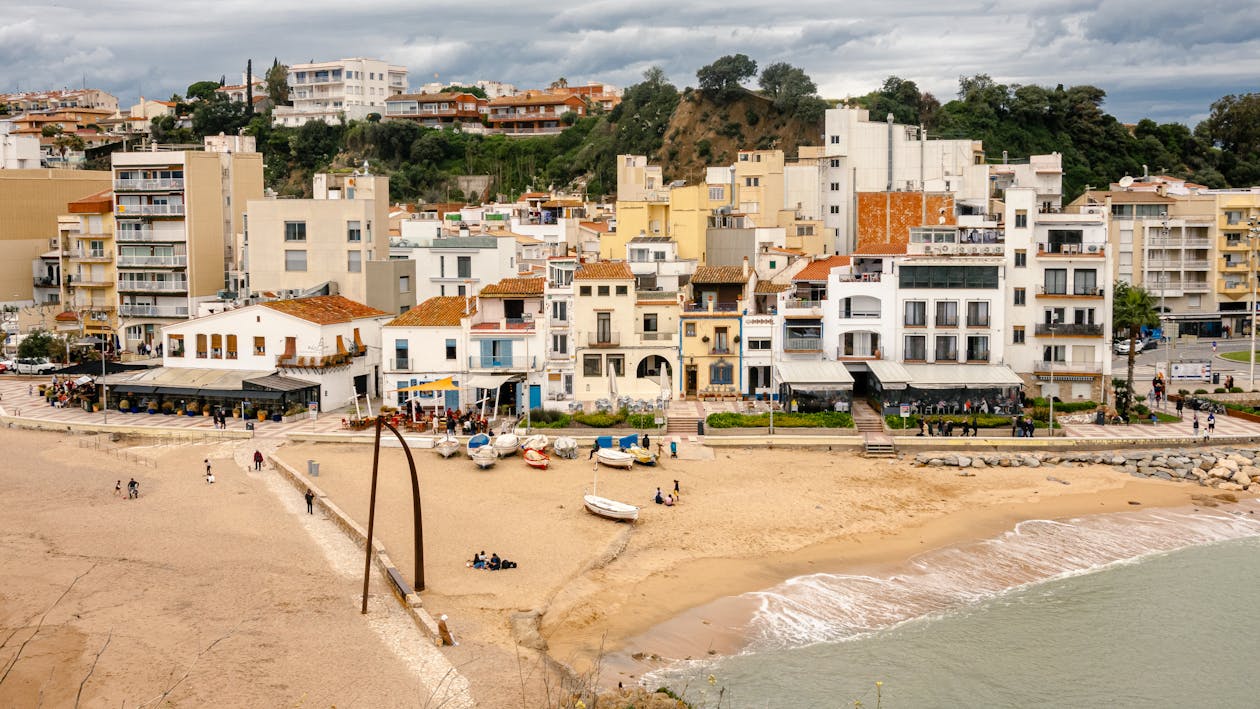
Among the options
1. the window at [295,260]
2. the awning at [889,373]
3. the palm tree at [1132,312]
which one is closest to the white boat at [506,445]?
the awning at [889,373]

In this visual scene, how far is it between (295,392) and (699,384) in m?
17.2

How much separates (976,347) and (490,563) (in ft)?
87.4

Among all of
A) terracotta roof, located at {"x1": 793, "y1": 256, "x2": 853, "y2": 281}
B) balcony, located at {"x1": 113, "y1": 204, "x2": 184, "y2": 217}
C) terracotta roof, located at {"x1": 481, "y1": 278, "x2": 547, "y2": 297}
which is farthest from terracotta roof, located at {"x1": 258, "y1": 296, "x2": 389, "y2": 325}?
terracotta roof, located at {"x1": 793, "y1": 256, "x2": 853, "y2": 281}

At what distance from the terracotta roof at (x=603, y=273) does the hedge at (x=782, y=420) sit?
7.74 m

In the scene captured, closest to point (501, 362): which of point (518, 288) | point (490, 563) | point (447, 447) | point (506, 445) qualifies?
point (518, 288)

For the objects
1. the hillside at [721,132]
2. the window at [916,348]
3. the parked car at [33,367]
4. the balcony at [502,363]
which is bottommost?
the parked car at [33,367]

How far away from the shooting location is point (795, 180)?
82.2m

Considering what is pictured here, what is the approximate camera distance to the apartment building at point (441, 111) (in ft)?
449

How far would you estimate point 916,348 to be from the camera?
1955 inches

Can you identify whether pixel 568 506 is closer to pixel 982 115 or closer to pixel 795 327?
pixel 795 327

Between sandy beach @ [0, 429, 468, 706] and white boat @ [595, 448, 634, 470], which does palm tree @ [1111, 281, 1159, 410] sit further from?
sandy beach @ [0, 429, 468, 706]

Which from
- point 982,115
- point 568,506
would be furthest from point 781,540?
point 982,115

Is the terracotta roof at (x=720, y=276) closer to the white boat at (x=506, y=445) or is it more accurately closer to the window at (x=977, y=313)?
the window at (x=977, y=313)

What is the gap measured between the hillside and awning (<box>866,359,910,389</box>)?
59.2 metres
